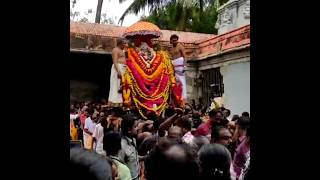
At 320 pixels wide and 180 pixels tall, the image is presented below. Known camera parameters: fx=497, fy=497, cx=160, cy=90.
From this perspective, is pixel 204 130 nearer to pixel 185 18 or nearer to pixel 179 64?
pixel 179 64

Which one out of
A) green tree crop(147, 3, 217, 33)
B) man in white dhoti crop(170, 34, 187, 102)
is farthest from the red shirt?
green tree crop(147, 3, 217, 33)

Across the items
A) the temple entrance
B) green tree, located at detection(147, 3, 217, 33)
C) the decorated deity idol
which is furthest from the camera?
green tree, located at detection(147, 3, 217, 33)

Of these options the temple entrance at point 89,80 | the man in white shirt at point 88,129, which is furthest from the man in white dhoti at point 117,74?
the temple entrance at point 89,80

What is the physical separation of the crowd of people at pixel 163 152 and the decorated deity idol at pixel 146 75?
316mm

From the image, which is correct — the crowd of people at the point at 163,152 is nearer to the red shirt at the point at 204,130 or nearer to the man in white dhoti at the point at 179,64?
the red shirt at the point at 204,130

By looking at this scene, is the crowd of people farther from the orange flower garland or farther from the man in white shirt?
the orange flower garland

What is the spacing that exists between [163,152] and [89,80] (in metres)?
13.0

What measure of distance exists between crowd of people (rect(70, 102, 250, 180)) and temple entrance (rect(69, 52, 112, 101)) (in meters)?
6.17

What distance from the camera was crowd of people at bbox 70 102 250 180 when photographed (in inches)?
70.9

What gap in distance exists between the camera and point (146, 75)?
855cm

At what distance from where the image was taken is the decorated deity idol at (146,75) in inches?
331
